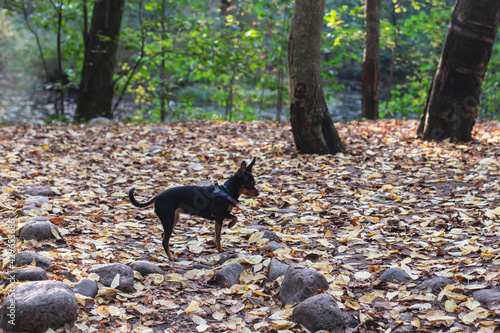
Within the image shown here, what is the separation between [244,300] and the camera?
142 inches

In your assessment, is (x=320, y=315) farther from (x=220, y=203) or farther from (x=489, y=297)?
(x=220, y=203)

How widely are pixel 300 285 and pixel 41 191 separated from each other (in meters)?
4.15

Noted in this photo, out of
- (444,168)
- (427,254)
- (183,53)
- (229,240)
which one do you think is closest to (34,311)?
(229,240)

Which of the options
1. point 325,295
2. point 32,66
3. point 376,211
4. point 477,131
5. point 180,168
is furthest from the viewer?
point 32,66

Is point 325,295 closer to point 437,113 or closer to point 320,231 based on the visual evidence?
point 320,231

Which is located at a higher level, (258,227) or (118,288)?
(258,227)

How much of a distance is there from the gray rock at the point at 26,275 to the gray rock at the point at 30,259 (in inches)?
10.3

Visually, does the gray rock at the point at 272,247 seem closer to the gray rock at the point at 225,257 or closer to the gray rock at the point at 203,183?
the gray rock at the point at 225,257

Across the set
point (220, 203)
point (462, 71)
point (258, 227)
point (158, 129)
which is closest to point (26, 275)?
point (220, 203)

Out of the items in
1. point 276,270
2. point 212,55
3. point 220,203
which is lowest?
point 276,270

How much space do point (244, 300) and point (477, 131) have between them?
301 inches

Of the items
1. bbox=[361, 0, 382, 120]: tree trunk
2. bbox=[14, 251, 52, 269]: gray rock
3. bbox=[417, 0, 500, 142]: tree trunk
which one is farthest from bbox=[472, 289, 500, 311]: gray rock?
bbox=[361, 0, 382, 120]: tree trunk

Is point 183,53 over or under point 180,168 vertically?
over

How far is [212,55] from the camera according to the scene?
12633mm
